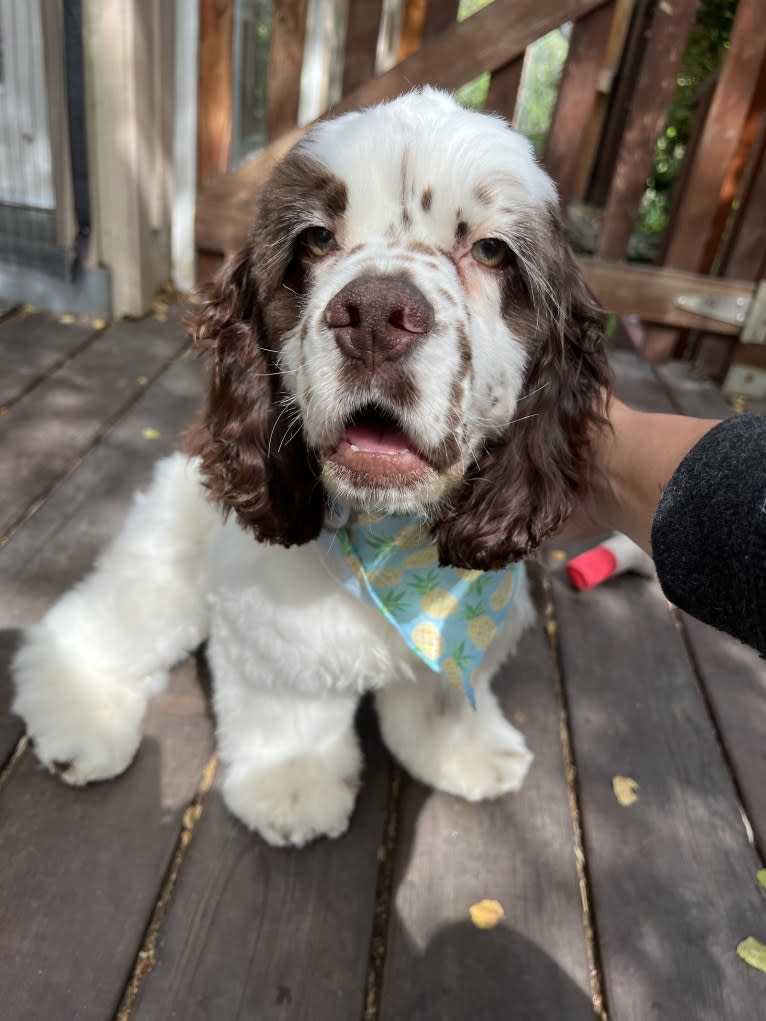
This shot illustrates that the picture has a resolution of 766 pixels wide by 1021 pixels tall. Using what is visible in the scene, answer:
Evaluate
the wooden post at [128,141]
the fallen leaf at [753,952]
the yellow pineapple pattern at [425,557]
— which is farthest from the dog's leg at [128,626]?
the wooden post at [128,141]

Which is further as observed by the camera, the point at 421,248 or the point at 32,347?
the point at 32,347

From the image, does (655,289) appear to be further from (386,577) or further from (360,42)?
(386,577)

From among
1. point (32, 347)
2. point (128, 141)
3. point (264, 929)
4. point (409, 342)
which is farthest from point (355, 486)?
point (128, 141)

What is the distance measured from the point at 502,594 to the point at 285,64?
10.1ft

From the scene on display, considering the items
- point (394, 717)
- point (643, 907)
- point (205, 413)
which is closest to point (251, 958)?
point (394, 717)

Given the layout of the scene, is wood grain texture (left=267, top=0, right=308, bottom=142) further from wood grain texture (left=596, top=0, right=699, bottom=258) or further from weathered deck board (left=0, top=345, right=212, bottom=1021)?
weathered deck board (left=0, top=345, right=212, bottom=1021)

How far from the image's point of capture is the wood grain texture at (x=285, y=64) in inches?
135

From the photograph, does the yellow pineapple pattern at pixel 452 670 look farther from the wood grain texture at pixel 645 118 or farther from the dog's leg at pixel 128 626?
the wood grain texture at pixel 645 118

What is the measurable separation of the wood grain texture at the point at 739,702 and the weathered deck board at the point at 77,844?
125 cm

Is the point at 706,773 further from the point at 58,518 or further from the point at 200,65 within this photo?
the point at 200,65

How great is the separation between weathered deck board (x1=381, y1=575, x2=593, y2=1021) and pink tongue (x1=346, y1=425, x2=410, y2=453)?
0.88m

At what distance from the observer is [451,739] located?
1.69 metres

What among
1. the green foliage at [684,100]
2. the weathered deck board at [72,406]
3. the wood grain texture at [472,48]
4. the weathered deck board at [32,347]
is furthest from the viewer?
the green foliage at [684,100]

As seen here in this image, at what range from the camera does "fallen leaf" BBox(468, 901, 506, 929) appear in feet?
4.63
